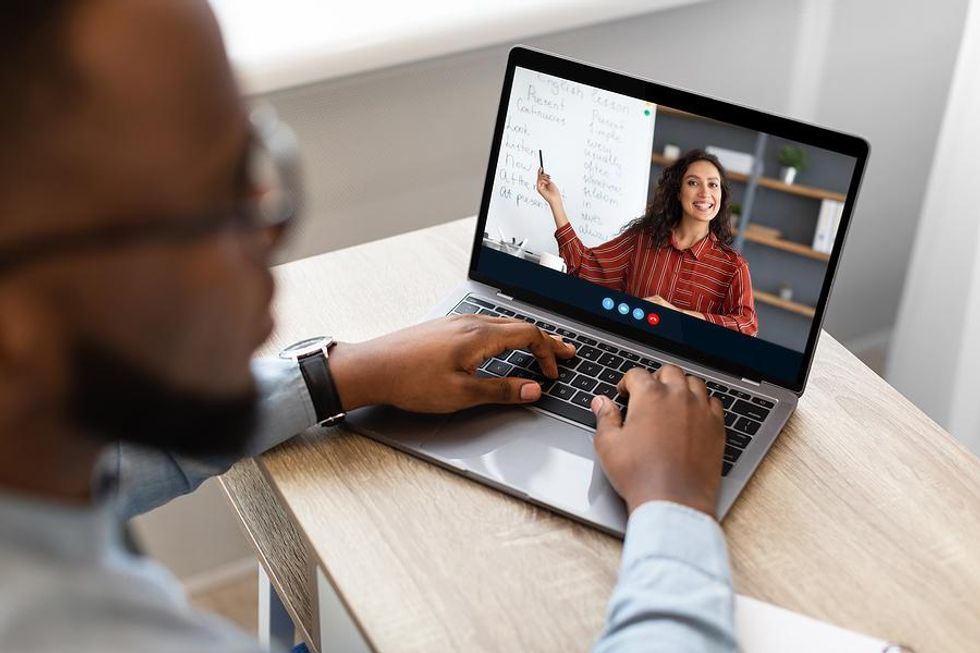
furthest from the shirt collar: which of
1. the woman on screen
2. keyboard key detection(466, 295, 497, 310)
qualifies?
keyboard key detection(466, 295, 497, 310)

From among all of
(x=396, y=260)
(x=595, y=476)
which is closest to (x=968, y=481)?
(x=595, y=476)

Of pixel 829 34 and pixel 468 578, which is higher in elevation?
pixel 829 34

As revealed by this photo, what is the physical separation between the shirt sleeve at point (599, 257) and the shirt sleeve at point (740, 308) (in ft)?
0.32

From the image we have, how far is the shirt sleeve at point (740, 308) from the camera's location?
1.01 meters

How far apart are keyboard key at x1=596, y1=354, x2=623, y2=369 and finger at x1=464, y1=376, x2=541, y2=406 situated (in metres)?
0.09

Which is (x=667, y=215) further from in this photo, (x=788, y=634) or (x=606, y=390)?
(x=788, y=634)

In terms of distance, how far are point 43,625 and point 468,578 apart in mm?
378

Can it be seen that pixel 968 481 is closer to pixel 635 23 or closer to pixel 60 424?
pixel 60 424

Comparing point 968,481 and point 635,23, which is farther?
point 635,23

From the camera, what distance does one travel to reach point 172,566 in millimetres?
1806

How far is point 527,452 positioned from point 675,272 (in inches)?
9.2

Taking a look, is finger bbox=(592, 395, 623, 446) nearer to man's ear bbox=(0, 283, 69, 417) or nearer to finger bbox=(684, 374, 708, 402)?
finger bbox=(684, 374, 708, 402)

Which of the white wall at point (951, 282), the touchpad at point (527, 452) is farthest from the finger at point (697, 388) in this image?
the white wall at point (951, 282)

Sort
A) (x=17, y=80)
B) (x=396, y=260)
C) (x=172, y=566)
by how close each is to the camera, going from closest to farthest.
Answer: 1. (x=17, y=80)
2. (x=396, y=260)
3. (x=172, y=566)
